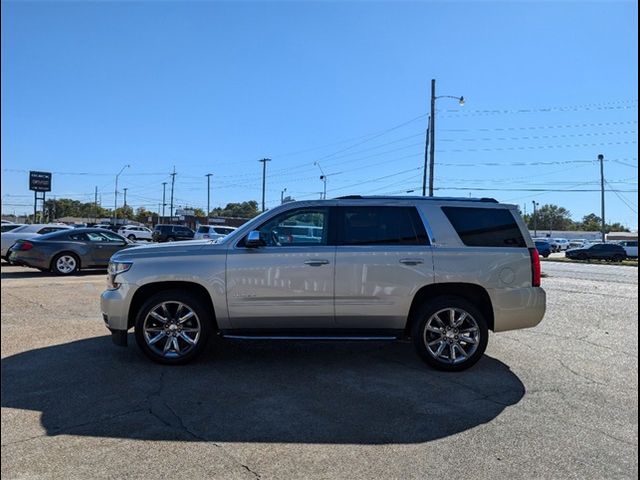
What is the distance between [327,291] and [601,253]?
151 ft

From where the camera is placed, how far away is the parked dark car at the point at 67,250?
1405cm

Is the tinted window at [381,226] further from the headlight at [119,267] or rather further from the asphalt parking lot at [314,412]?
the headlight at [119,267]

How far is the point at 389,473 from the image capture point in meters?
3.20

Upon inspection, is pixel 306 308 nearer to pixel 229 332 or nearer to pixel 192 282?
pixel 229 332

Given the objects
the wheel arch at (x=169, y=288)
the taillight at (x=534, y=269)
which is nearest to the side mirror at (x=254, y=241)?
the wheel arch at (x=169, y=288)

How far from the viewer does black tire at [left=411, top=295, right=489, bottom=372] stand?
5316 millimetres

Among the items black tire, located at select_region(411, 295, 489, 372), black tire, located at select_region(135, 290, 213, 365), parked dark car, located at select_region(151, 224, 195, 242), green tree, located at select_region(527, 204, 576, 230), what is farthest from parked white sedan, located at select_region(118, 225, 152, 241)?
green tree, located at select_region(527, 204, 576, 230)

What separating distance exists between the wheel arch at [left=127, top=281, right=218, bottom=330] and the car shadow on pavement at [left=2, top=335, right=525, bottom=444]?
50 centimetres

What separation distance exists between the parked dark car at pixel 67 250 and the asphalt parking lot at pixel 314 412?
27.4 feet

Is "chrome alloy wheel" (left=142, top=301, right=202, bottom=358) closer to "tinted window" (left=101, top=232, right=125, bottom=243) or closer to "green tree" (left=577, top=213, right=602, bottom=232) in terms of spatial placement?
"tinted window" (left=101, top=232, right=125, bottom=243)

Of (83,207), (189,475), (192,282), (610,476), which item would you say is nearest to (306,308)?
(192,282)

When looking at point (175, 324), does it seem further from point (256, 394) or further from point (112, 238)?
point (112, 238)

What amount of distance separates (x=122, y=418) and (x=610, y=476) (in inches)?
139

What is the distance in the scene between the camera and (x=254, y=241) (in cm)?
533
